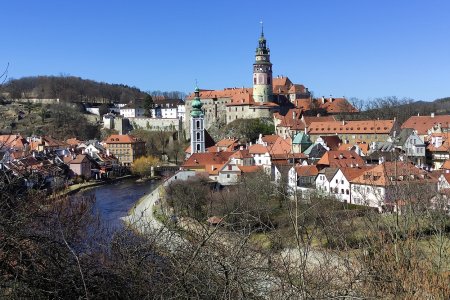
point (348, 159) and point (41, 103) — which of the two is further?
point (41, 103)

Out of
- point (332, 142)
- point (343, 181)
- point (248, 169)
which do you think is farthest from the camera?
point (332, 142)

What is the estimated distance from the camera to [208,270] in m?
2.67

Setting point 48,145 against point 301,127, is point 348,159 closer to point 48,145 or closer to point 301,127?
point 301,127

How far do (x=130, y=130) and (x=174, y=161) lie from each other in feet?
38.0

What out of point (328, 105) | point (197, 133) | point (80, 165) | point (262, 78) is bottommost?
point (80, 165)

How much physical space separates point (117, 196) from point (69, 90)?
143 feet

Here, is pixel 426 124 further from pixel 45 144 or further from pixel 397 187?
pixel 397 187

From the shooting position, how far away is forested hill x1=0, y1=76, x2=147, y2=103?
2478 inches

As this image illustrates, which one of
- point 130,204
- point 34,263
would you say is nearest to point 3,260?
point 34,263

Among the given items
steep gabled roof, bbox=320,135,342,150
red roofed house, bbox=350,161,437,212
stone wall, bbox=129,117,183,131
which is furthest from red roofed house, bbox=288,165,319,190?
stone wall, bbox=129,117,183,131

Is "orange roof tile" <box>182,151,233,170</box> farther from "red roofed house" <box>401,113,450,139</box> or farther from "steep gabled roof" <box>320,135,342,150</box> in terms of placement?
"red roofed house" <box>401,113,450,139</box>

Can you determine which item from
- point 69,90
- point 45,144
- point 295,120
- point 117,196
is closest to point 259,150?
point 117,196

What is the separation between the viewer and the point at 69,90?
210ft

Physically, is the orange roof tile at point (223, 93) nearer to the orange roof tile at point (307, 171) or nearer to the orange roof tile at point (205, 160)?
the orange roof tile at point (205, 160)
